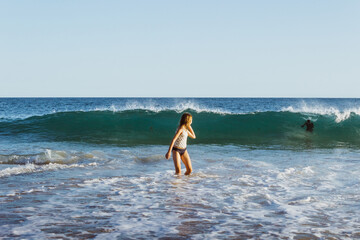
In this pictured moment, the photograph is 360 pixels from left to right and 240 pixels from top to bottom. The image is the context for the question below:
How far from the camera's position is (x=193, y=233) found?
430cm

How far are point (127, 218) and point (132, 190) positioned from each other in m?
1.75

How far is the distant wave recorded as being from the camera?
1872cm

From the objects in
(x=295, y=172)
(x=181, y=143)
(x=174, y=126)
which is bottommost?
(x=295, y=172)

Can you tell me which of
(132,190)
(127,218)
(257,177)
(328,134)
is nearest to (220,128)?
(328,134)

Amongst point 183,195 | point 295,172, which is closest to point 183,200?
point 183,195

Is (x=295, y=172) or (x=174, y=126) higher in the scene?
(x=174, y=126)

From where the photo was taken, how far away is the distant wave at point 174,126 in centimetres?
1872

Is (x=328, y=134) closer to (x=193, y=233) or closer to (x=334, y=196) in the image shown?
(x=334, y=196)

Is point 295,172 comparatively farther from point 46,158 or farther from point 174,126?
point 174,126

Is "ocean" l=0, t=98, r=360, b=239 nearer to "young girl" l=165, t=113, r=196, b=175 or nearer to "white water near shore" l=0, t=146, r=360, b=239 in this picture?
"white water near shore" l=0, t=146, r=360, b=239

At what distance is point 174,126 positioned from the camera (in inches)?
867

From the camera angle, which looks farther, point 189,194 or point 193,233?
point 189,194

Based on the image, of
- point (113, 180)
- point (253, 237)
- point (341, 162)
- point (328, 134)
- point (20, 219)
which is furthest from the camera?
point (328, 134)

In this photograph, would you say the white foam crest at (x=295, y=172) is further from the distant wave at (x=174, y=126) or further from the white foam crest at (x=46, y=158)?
the distant wave at (x=174, y=126)
